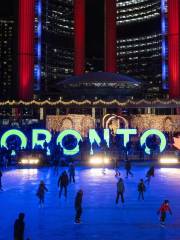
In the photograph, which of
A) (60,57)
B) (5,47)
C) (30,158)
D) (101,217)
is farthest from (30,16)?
(5,47)

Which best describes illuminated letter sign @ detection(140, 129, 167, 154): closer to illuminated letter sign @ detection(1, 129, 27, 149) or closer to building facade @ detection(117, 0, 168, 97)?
illuminated letter sign @ detection(1, 129, 27, 149)

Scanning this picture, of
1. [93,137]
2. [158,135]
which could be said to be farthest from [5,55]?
[158,135]

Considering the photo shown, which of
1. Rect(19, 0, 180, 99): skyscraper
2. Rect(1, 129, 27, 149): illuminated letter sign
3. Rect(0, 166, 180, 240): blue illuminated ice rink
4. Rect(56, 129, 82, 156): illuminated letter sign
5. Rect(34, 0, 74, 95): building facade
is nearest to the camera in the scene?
Rect(0, 166, 180, 240): blue illuminated ice rink

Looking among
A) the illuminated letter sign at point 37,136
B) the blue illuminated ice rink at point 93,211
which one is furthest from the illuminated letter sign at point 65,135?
the blue illuminated ice rink at point 93,211

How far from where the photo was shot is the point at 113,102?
1570 inches

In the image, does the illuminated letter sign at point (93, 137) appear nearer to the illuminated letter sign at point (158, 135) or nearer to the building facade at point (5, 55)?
the illuminated letter sign at point (158, 135)

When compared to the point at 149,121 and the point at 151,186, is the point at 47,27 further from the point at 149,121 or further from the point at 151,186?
the point at 151,186

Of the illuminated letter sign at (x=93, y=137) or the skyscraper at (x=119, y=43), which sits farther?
the skyscraper at (x=119, y=43)

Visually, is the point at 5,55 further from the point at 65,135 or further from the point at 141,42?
the point at 65,135

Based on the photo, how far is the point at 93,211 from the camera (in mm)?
15125

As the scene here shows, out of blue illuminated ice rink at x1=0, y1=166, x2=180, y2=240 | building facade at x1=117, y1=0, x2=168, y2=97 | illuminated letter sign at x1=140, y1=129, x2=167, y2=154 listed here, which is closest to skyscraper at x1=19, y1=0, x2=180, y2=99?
building facade at x1=117, y1=0, x2=168, y2=97

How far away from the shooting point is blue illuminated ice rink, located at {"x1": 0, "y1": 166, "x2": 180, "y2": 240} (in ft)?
39.6

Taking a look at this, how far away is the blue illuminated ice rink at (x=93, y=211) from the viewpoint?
12.1 meters

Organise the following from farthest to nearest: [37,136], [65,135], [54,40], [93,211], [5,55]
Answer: [5,55]
[54,40]
[65,135]
[37,136]
[93,211]
